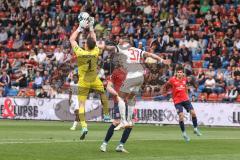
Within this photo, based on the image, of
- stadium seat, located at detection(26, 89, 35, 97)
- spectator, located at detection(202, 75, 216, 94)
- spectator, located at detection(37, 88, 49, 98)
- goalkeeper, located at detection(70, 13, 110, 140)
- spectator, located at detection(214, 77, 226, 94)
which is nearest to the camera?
goalkeeper, located at detection(70, 13, 110, 140)

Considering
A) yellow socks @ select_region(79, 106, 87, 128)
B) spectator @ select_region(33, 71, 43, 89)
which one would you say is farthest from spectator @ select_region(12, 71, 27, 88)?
yellow socks @ select_region(79, 106, 87, 128)

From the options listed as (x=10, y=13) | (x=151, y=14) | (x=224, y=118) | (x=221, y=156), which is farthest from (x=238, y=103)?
(x=10, y=13)

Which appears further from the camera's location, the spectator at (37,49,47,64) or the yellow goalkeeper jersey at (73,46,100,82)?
the spectator at (37,49,47,64)

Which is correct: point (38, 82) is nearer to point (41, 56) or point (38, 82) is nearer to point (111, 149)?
point (41, 56)

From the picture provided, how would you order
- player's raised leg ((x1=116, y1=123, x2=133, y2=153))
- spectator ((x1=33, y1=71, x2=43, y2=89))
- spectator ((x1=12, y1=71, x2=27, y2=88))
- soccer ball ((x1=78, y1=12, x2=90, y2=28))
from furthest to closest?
1. spectator ((x1=12, y1=71, x2=27, y2=88))
2. spectator ((x1=33, y1=71, x2=43, y2=89))
3. soccer ball ((x1=78, y1=12, x2=90, y2=28))
4. player's raised leg ((x1=116, y1=123, x2=133, y2=153))

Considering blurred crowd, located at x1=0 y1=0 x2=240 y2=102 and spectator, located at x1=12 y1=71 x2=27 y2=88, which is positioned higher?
blurred crowd, located at x1=0 y1=0 x2=240 y2=102

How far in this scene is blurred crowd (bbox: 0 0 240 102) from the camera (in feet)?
117

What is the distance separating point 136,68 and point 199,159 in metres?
4.27

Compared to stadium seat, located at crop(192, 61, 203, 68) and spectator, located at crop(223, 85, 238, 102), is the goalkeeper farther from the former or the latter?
stadium seat, located at crop(192, 61, 203, 68)

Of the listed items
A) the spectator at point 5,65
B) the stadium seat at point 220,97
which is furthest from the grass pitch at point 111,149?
the spectator at point 5,65

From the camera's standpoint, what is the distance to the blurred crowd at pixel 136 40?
35.8 m

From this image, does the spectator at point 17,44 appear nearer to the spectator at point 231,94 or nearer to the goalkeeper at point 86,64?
the spectator at point 231,94

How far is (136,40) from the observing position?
4078 centimetres

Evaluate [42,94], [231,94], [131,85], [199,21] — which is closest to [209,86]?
[231,94]
